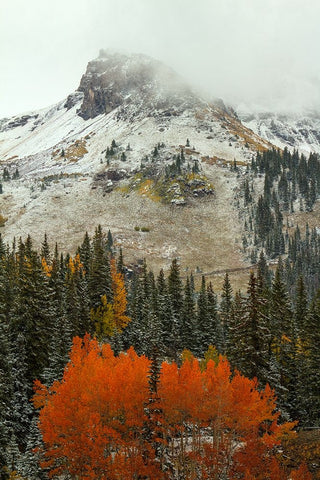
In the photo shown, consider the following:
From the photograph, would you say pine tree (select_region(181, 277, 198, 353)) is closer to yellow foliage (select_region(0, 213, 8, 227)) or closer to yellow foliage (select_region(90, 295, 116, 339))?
yellow foliage (select_region(90, 295, 116, 339))

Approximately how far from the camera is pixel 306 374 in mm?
42469

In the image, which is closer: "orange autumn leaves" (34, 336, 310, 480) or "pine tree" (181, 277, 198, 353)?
"orange autumn leaves" (34, 336, 310, 480)

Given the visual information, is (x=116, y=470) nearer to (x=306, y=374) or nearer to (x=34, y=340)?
(x=34, y=340)

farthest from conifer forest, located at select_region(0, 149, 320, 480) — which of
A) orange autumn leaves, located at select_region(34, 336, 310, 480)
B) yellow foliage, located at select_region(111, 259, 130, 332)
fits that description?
yellow foliage, located at select_region(111, 259, 130, 332)

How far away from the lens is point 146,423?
3362 cm

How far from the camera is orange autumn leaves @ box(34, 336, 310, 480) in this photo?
31.1 meters

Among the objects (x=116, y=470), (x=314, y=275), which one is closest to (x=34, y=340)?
(x=116, y=470)

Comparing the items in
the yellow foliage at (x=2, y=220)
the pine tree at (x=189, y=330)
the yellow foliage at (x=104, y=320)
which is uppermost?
the yellow foliage at (x=2, y=220)

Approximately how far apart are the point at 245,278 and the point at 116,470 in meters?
111

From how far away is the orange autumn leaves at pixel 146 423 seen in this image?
102 ft

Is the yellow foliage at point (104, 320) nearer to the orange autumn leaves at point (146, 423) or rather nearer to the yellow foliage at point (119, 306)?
the yellow foliage at point (119, 306)

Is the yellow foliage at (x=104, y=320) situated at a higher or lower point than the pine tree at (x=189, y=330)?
higher

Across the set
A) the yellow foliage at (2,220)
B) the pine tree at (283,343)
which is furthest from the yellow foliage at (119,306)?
the yellow foliage at (2,220)

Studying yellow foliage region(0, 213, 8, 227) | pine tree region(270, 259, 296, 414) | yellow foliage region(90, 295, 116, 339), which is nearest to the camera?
pine tree region(270, 259, 296, 414)
